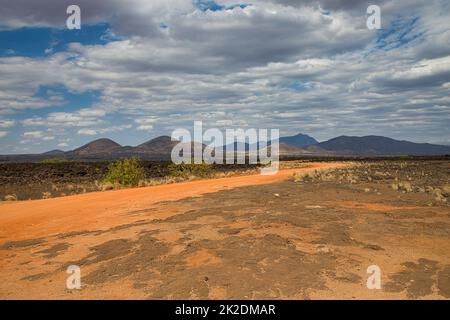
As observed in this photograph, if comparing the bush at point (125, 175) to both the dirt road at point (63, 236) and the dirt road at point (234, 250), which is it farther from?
the dirt road at point (234, 250)

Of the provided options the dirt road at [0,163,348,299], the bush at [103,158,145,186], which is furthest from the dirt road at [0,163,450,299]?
the bush at [103,158,145,186]

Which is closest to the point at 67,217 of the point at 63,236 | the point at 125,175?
the point at 63,236

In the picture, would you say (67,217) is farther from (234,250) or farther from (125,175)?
(125,175)

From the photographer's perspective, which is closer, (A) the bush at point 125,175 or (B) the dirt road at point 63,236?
(B) the dirt road at point 63,236

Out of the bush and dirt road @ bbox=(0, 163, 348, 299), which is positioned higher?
the bush

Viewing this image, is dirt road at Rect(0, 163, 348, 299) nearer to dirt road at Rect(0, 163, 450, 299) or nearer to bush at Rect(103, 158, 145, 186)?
dirt road at Rect(0, 163, 450, 299)

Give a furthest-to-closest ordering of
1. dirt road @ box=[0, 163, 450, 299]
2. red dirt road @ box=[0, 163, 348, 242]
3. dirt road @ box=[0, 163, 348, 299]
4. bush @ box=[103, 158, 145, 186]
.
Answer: bush @ box=[103, 158, 145, 186]
red dirt road @ box=[0, 163, 348, 242]
dirt road @ box=[0, 163, 348, 299]
dirt road @ box=[0, 163, 450, 299]

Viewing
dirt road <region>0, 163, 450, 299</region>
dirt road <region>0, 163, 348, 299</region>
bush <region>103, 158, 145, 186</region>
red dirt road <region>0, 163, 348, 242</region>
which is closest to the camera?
dirt road <region>0, 163, 450, 299</region>

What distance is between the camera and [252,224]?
10258 millimetres

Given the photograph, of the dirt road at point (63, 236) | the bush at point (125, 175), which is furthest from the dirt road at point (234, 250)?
the bush at point (125, 175)
